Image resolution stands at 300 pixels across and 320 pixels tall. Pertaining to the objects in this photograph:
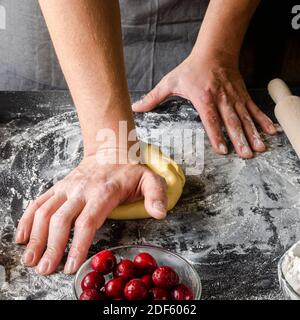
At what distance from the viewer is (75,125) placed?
172 centimetres

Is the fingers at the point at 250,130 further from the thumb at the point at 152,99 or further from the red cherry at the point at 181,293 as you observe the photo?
the red cherry at the point at 181,293

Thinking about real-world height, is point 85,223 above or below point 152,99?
below

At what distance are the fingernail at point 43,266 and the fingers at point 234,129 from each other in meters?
0.66

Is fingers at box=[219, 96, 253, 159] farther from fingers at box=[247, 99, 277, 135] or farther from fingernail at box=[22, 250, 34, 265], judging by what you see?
fingernail at box=[22, 250, 34, 265]

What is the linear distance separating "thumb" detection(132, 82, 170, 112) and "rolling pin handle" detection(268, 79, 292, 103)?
327 millimetres

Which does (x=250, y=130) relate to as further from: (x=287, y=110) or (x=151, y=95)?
(x=151, y=95)

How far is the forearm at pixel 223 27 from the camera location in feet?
5.98

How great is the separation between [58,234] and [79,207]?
89mm

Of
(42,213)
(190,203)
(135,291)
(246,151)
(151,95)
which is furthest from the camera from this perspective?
(151,95)

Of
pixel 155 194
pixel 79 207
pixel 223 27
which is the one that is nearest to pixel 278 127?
pixel 223 27

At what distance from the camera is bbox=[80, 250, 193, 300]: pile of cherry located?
1.01 m

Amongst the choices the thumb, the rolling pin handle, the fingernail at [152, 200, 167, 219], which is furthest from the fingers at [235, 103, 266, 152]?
the fingernail at [152, 200, 167, 219]

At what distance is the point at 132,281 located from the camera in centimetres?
102

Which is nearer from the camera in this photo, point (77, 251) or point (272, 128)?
point (77, 251)
